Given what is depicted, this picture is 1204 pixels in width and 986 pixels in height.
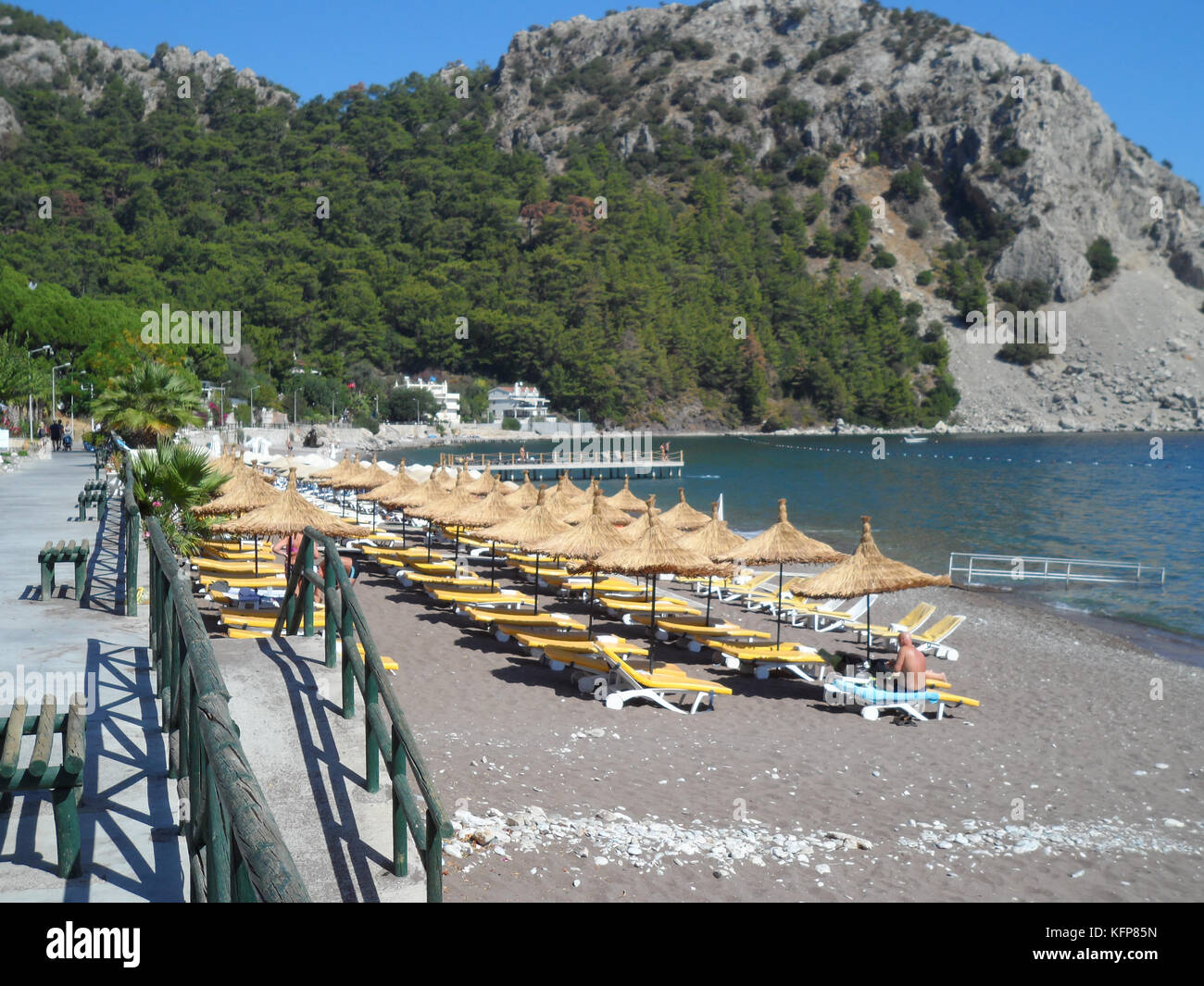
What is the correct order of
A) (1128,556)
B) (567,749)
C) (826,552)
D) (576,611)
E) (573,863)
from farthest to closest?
(1128,556) → (576,611) → (826,552) → (567,749) → (573,863)

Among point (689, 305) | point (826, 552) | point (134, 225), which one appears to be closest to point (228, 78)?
point (134, 225)

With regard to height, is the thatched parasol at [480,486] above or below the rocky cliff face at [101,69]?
below

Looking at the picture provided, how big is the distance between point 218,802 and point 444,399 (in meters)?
119

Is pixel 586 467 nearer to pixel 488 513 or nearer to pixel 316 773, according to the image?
pixel 488 513

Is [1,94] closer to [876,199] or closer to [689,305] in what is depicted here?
[689,305]

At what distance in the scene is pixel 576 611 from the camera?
19625mm

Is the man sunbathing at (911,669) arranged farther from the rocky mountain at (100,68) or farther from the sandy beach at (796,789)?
the rocky mountain at (100,68)

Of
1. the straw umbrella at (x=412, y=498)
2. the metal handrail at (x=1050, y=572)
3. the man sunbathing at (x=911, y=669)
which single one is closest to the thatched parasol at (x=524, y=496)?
the straw umbrella at (x=412, y=498)

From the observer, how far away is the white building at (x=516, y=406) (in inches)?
4902

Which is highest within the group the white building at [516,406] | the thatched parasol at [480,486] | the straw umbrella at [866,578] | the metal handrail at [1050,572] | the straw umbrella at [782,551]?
the white building at [516,406]

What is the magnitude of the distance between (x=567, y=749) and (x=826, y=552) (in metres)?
6.76

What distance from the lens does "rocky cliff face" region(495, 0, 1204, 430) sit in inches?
6161

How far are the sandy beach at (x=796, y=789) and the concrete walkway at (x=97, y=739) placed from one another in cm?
255

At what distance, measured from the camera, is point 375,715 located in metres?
4.67
